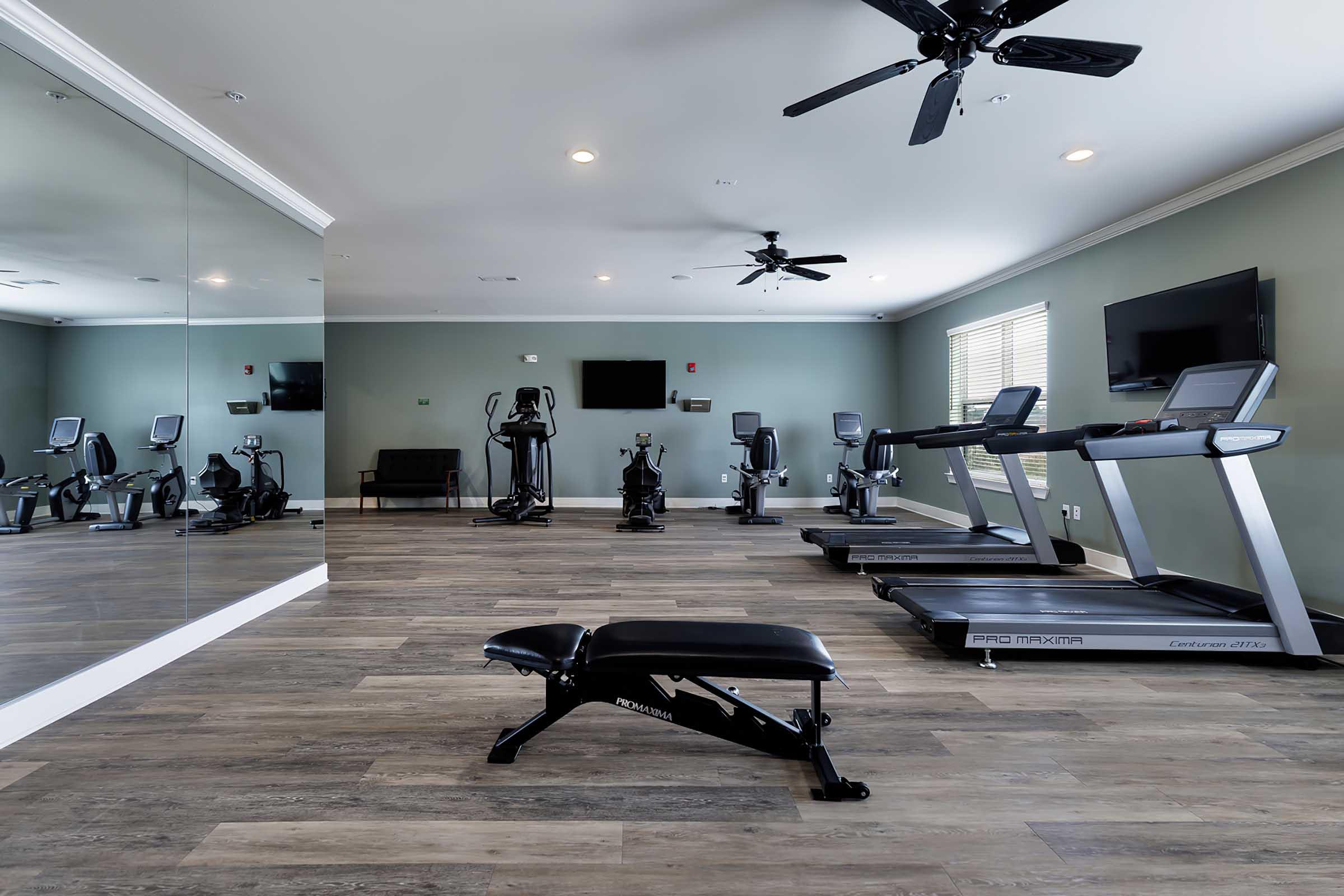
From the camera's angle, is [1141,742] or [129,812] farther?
[1141,742]

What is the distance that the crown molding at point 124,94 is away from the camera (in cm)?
226

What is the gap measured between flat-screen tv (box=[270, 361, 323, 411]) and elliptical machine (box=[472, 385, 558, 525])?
2.90m

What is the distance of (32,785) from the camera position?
6.17 ft

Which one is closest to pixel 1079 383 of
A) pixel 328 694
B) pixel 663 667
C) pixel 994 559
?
pixel 994 559

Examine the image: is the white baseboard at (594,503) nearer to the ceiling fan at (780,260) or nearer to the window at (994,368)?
the window at (994,368)

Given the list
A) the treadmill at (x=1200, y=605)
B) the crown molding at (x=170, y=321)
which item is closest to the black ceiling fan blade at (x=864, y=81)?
the treadmill at (x=1200, y=605)

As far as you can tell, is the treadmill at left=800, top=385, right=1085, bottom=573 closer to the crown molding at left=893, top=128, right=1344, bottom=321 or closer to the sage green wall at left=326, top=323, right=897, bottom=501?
the crown molding at left=893, top=128, right=1344, bottom=321

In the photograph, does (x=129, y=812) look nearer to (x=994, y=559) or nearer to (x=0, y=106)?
(x=0, y=106)

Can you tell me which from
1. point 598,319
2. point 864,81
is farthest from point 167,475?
point 598,319

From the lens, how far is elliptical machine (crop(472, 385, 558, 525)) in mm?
7246

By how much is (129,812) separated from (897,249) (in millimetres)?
5738

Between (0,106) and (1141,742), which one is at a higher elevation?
(0,106)

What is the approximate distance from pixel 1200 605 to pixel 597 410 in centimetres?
666

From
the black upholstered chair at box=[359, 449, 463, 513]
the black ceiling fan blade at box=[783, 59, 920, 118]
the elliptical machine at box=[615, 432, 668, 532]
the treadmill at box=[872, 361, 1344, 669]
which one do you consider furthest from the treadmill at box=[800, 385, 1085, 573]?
the black upholstered chair at box=[359, 449, 463, 513]
